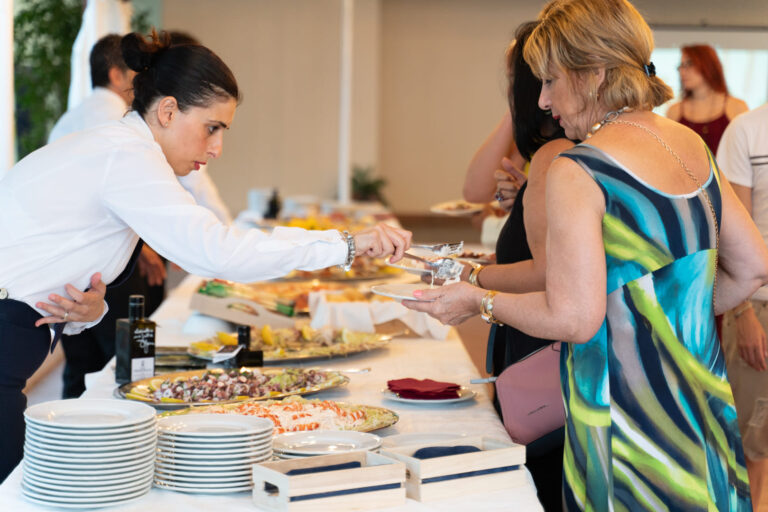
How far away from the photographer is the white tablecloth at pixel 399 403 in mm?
1287

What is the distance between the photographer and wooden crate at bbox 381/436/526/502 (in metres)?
1.31

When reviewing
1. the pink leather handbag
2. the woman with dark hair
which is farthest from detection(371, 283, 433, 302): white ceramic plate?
the pink leather handbag

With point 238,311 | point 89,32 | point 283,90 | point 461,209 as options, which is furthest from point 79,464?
point 283,90

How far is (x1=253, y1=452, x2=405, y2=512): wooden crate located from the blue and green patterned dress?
392mm

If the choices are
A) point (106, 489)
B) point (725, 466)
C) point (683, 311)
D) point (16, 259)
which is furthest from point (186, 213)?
point (725, 466)

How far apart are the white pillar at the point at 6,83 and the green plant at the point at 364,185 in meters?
7.15

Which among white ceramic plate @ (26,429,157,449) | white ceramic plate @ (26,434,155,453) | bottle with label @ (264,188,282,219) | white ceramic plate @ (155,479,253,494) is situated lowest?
bottle with label @ (264,188,282,219)

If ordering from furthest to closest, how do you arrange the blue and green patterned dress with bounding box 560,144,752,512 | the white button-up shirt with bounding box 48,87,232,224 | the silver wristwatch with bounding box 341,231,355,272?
Result: the white button-up shirt with bounding box 48,87,232,224
the silver wristwatch with bounding box 341,231,355,272
the blue and green patterned dress with bounding box 560,144,752,512

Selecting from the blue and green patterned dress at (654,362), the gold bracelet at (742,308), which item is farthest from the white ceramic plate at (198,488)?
the gold bracelet at (742,308)

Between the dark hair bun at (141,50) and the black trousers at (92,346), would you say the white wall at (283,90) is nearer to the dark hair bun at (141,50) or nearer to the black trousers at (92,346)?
the black trousers at (92,346)

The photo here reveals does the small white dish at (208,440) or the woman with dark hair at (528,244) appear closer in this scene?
the small white dish at (208,440)

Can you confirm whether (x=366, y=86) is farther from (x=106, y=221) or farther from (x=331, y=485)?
(x=331, y=485)

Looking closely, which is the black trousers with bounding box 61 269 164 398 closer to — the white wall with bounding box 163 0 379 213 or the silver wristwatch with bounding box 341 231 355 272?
the silver wristwatch with bounding box 341 231 355 272

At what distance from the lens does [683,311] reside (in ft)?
4.73
